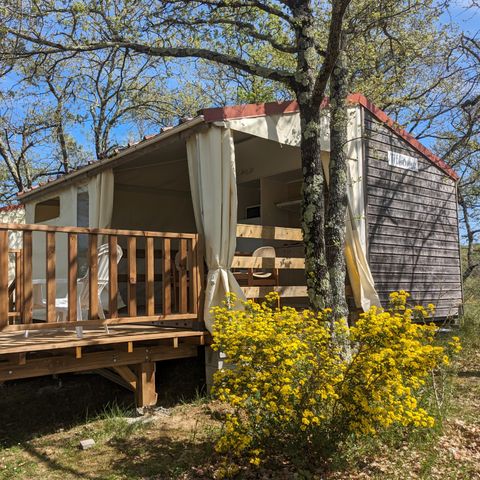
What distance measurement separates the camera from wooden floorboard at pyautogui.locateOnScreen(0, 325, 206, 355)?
4359mm

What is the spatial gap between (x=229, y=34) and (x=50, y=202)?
5101 mm

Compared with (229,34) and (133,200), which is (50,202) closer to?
(133,200)

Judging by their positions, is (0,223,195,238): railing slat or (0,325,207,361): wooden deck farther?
(0,325,207,361): wooden deck

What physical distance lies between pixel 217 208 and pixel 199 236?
1.30ft

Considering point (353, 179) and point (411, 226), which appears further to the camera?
point (411, 226)

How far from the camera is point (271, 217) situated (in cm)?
892

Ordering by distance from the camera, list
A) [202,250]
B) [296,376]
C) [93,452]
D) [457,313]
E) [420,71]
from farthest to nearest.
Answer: [420,71], [457,313], [202,250], [93,452], [296,376]

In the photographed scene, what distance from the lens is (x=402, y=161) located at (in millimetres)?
8180

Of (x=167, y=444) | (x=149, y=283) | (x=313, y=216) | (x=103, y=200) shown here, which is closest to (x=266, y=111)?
(x=313, y=216)

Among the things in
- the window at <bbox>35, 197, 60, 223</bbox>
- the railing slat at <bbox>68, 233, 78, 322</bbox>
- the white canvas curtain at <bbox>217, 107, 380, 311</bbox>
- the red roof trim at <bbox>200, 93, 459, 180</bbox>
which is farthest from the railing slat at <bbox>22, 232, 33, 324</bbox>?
the window at <bbox>35, 197, 60, 223</bbox>

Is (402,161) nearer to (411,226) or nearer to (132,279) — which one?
(411,226)

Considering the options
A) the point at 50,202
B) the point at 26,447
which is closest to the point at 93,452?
the point at 26,447

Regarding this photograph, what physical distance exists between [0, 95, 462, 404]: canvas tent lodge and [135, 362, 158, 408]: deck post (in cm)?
1

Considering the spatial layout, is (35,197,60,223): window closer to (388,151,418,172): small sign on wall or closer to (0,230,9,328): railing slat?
(0,230,9,328): railing slat
